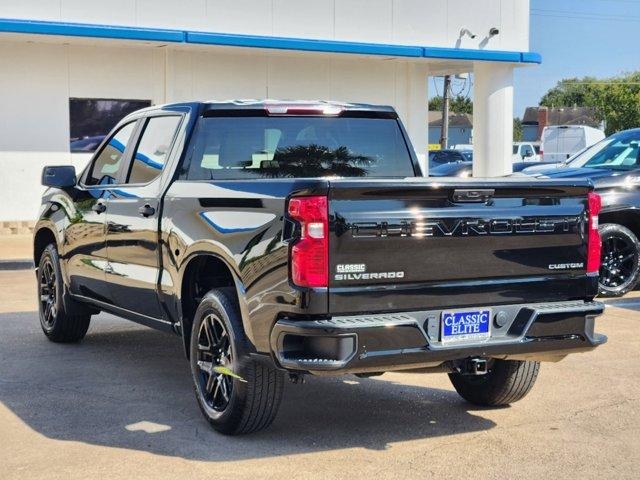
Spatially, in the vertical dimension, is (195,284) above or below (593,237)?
below

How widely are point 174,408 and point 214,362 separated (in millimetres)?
777

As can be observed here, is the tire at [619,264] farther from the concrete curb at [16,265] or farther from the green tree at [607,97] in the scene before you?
the green tree at [607,97]

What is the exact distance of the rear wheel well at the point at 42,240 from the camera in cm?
916

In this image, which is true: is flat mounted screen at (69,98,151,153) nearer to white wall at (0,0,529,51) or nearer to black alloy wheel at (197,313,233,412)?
white wall at (0,0,529,51)

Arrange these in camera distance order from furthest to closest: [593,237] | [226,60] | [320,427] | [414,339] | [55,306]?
[226,60]
[55,306]
[320,427]
[593,237]
[414,339]

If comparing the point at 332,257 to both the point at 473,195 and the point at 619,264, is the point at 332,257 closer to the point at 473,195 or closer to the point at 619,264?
the point at 473,195

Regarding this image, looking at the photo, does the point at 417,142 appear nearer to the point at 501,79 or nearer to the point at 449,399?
the point at 501,79

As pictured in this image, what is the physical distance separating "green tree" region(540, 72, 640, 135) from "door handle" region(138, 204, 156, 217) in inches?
3404

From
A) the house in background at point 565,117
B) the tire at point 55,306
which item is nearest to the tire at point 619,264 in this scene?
the tire at point 55,306

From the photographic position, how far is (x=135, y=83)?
21.8m

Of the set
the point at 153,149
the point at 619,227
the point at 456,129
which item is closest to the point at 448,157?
the point at 619,227

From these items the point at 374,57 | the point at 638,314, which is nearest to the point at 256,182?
the point at 638,314

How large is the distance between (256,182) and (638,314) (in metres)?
6.40

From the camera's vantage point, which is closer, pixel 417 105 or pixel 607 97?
pixel 417 105
